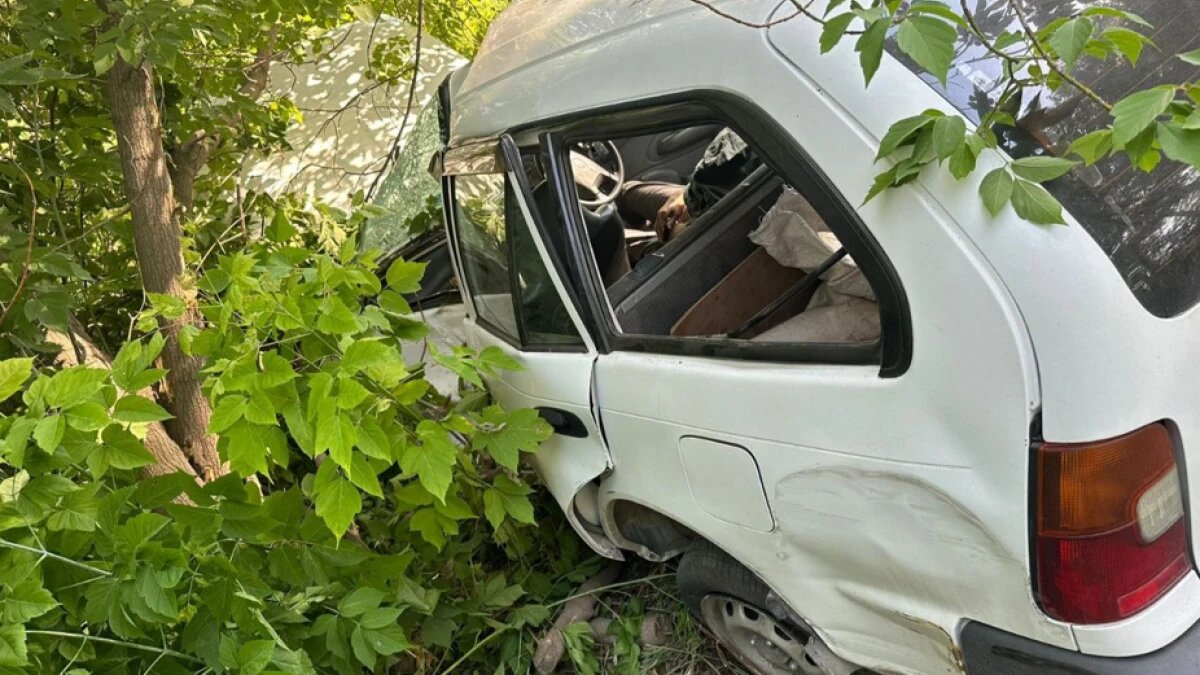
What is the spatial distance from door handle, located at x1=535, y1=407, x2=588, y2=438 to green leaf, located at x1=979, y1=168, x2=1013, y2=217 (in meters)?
1.17

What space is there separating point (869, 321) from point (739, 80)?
618 millimetres

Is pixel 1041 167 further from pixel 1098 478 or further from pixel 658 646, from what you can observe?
pixel 658 646

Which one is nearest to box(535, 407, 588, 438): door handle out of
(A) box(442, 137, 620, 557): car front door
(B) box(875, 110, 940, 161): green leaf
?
(A) box(442, 137, 620, 557): car front door

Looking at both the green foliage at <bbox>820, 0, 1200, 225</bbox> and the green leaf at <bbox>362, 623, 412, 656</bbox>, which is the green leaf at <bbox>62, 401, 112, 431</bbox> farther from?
the green foliage at <bbox>820, 0, 1200, 225</bbox>

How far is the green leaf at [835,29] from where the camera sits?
122 cm

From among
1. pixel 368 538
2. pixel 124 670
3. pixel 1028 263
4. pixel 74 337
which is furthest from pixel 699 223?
pixel 74 337

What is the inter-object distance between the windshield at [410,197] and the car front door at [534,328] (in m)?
1.07

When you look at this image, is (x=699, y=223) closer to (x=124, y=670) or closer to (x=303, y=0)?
(x=124, y=670)

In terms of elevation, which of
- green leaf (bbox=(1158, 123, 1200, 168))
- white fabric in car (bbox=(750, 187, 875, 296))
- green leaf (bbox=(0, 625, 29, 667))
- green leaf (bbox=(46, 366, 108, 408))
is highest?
green leaf (bbox=(1158, 123, 1200, 168))

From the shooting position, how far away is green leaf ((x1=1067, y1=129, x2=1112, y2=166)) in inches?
44.6

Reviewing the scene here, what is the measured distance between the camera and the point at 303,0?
10.5 feet

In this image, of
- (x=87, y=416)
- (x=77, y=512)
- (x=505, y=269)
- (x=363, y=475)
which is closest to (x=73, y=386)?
(x=87, y=416)

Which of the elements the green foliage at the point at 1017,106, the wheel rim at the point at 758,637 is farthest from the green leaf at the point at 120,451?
the green foliage at the point at 1017,106

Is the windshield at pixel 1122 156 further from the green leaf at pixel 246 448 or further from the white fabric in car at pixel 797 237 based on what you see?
the green leaf at pixel 246 448
